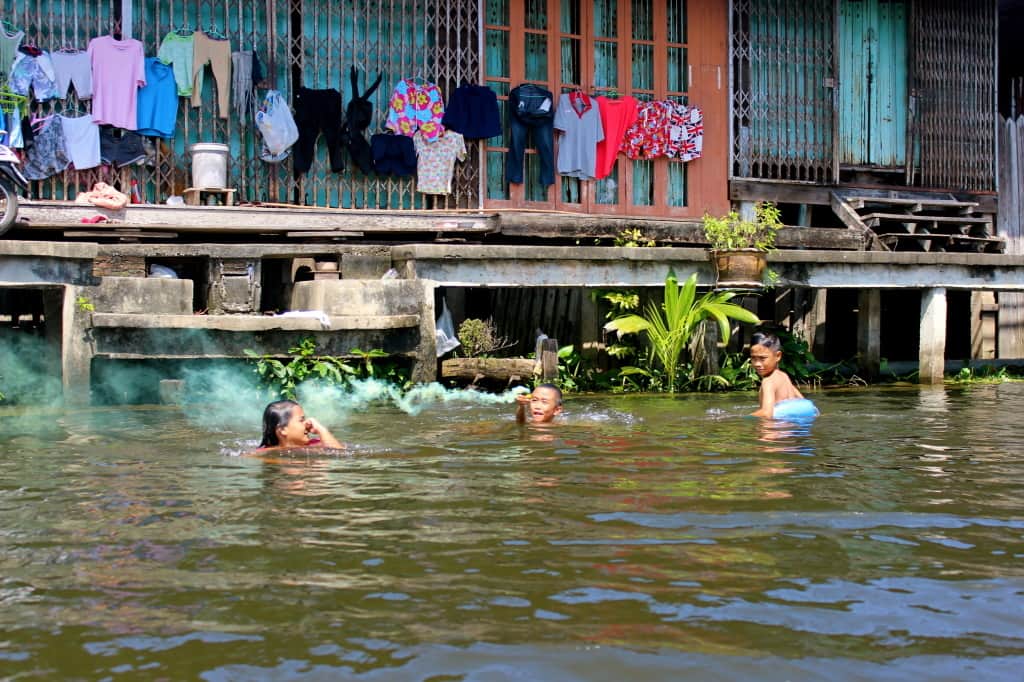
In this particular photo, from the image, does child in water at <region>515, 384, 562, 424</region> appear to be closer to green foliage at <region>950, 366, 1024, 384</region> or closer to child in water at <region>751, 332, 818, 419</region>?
child in water at <region>751, 332, 818, 419</region>

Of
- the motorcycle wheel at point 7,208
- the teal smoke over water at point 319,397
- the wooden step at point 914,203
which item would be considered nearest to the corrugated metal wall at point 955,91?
the wooden step at point 914,203

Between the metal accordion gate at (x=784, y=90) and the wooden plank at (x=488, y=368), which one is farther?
the metal accordion gate at (x=784, y=90)

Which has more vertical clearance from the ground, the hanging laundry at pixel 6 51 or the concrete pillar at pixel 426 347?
the hanging laundry at pixel 6 51

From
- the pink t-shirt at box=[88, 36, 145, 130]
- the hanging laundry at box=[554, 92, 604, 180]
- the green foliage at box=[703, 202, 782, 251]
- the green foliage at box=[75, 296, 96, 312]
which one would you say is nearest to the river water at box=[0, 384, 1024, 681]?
the green foliage at box=[75, 296, 96, 312]

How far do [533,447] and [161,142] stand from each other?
7307mm

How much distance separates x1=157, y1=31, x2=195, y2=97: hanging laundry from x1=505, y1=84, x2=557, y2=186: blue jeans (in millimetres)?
3870

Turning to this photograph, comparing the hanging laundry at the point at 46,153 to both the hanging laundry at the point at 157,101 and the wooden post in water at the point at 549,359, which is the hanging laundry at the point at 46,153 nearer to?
the hanging laundry at the point at 157,101

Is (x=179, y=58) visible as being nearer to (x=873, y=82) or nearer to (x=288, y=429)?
(x=288, y=429)

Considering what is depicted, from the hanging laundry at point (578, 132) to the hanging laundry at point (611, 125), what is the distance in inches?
4.2

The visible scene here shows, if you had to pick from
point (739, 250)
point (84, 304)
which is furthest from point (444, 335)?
point (84, 304)

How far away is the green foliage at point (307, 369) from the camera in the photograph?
11094mm

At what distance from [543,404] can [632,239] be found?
15.2ft

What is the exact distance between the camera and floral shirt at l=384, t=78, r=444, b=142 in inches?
555

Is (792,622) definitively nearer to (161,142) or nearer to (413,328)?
(413,328)
